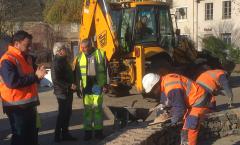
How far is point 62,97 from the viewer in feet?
26.8

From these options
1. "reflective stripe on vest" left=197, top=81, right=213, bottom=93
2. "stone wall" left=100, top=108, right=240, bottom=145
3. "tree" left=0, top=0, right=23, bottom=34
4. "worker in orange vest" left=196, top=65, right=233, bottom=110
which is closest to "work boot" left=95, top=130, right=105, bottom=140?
"stone wall" left=100, top=108, right=240, bottom=145

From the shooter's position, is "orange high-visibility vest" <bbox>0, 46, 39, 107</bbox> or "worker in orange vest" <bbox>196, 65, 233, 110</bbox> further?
"worker in orange vest" <bbox>196, 65, 233, 110</bbox>

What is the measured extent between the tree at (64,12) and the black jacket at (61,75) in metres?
29.9

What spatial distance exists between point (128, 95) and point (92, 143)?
7.18m

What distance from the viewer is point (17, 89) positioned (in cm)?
578

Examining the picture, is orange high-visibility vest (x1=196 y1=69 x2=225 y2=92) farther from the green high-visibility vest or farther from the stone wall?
the green high-visibility vest

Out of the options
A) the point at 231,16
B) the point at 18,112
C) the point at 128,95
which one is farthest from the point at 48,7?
the point at 18,112

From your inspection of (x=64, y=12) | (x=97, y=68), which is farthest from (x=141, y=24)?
(x=64, y=12)

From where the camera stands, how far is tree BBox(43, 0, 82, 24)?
3784 cm

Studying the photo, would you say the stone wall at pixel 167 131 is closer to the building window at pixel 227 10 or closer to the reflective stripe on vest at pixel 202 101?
the reflective stripe on vest at pixel 202 101

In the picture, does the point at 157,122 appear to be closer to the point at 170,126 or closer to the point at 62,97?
the point at 170,126

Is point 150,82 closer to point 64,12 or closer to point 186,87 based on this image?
point 186,87

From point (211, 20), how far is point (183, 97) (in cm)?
3180

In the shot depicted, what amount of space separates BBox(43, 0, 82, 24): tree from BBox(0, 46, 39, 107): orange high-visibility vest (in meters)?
32.1
